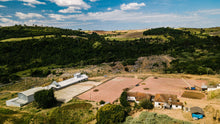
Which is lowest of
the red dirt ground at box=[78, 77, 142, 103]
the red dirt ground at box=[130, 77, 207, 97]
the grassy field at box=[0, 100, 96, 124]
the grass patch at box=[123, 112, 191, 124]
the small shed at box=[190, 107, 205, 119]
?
the grassy field at box=[0, 100, 96, 124]

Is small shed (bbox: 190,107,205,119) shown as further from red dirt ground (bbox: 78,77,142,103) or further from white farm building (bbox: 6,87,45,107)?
white farm building (bbox: 6,87,45,107)

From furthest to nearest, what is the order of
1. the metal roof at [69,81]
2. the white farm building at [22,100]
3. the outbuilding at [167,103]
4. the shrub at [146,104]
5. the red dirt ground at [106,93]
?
the metal roof at [69,81] → the red dirt ground at [106,93] → the white farm building at [22,100] → the shrub at [146,104] → the outbuilding at [167,103]

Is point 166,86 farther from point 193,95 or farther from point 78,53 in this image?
point 78,53

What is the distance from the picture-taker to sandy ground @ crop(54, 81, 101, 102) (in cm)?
3200

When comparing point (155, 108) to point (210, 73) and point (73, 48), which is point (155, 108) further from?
point (73, 48)

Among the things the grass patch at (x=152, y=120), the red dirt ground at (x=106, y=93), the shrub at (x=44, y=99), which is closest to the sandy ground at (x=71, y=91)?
the red dirt ground at (x=106, y=93)

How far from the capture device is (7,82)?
4816cm

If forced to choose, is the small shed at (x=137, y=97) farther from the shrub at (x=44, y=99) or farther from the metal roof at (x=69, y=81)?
the metal roof at (x=69, y=81)

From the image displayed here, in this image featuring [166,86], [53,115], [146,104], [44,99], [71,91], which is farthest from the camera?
[166,86]

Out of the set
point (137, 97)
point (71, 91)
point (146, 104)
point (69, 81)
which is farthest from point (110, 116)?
point (69, 81)

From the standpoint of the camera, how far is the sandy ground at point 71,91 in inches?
1260

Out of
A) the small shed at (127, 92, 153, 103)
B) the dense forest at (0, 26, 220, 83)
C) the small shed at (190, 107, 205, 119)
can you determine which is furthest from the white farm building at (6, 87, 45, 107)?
the small shed at (190, 107, 205, 119)

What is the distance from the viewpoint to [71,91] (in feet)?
117

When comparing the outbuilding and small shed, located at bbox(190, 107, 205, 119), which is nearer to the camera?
small shed, located at bbox(190, 107, 205, 119)
